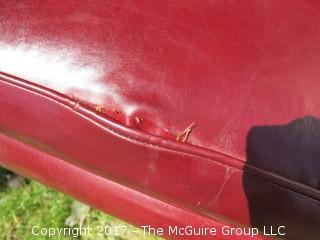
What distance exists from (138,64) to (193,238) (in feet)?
1.13

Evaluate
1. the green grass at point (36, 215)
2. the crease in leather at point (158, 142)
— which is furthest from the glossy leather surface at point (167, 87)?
the green grass at point (36, 215)

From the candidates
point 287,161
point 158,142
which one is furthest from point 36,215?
point 287,161

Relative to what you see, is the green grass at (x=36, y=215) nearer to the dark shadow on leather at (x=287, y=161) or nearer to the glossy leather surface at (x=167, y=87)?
the glossy leather surface at (x=167, y=87)

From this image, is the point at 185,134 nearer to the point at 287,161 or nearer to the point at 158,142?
the point at 158,142

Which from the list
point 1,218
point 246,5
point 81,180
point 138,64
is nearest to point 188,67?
point 138,64

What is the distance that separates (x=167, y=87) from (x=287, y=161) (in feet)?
0.69

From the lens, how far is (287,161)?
77cm

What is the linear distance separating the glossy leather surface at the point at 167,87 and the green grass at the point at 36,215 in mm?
428

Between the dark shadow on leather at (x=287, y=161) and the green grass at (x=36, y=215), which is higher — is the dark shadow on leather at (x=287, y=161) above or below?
below

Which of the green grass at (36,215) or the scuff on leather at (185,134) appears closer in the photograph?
the scuff on leather at (185,134)

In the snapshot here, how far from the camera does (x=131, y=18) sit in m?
0.85

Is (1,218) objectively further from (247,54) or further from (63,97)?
(247,54)

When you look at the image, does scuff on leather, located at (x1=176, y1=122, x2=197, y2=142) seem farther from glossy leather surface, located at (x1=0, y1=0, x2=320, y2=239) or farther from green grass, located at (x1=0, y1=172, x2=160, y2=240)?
green grass, located at (x1=0, y1=172, x2=160, y2=240)

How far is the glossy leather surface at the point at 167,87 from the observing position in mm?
785
